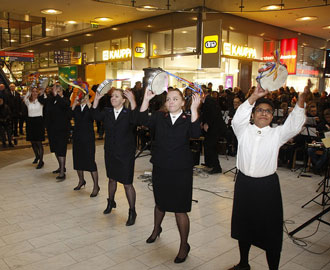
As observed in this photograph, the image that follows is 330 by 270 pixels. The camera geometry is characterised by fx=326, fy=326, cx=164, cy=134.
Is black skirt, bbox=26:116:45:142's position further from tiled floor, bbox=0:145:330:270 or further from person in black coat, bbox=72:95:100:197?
person in black coat, bbox=72:95:100:197

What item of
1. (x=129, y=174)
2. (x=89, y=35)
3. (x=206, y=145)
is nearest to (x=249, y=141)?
(x=129, y=174)

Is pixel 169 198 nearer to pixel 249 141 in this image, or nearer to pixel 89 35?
pixel 249 141

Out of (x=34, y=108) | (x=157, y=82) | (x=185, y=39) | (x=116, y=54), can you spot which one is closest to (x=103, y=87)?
(x=157, y=82)

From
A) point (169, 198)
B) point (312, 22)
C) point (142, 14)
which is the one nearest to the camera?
point (169, 198)

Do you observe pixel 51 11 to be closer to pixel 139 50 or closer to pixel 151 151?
pixel 139 50

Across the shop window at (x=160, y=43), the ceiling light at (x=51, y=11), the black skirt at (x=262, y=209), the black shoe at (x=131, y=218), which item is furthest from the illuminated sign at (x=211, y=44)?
the black skirt at (x=262, y=209)

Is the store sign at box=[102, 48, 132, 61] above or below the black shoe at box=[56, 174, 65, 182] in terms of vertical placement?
Answer: above

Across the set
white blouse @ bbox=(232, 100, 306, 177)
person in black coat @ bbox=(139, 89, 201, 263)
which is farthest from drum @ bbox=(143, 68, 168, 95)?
white blouse @ bbox=(232, 100, 306, 177)

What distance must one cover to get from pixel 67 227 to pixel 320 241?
3.14m

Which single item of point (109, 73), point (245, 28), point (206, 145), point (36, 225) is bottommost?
point (36, 225)

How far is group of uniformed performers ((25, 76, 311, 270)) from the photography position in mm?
2717

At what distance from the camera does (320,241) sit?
3928mm

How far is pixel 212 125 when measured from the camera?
278 inches

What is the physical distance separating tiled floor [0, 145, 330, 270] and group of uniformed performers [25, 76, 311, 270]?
0.25 meters
